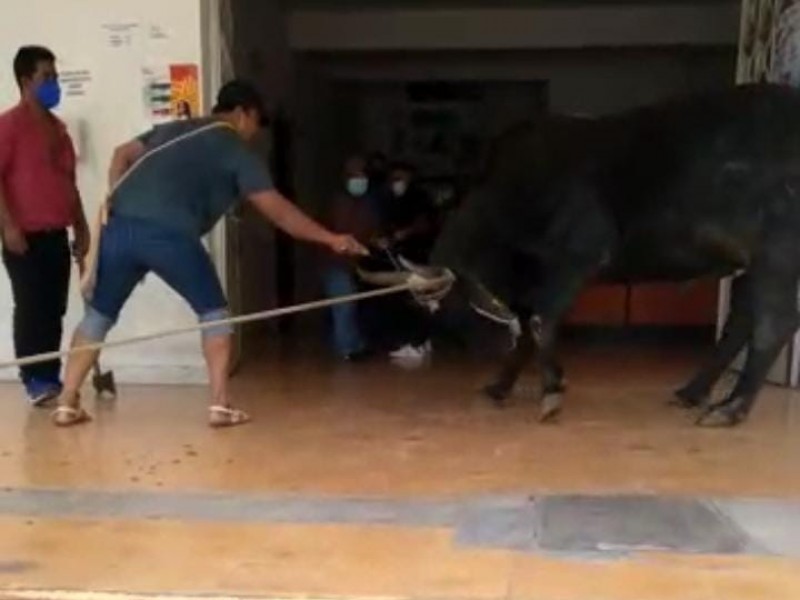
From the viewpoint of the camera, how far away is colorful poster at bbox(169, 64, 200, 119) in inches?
282

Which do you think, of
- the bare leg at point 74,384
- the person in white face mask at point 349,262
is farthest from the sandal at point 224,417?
the person in white face mask at point 349,262

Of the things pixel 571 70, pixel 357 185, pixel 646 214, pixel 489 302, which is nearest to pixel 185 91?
pixel 357 185

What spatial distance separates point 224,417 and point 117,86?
2140 mm

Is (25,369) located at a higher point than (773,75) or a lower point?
lower

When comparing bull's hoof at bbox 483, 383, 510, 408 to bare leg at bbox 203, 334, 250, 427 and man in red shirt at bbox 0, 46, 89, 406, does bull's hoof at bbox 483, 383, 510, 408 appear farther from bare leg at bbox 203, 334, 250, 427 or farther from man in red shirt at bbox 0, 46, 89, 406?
man in red shirt at bbox 0, 46, 89, 406

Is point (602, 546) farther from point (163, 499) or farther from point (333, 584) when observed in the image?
point (163, 499)

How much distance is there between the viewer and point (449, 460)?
17.9 feet

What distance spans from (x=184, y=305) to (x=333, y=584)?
12.3 ft

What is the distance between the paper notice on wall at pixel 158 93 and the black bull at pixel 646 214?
177cm

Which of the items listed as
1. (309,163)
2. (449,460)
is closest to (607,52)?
(309,163)

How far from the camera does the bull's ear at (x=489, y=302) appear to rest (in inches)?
255

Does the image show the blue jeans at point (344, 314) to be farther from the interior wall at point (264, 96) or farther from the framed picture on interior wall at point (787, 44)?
the framed picture on interior wall at point (787, 44)

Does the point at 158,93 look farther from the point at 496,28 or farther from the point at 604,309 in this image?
the point at 496,28

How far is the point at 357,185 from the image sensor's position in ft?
28.0
